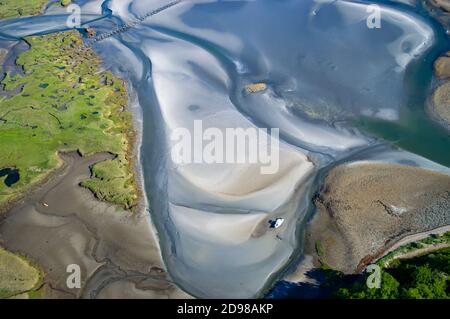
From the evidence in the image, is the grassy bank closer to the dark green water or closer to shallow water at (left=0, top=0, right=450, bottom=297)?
shallow water at (left=0, top=0, right=450, bottom=297)

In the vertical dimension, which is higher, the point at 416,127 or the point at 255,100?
the point at 255,100

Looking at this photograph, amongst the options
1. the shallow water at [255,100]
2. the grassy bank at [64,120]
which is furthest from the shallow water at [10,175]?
the shallow water at [255,100]

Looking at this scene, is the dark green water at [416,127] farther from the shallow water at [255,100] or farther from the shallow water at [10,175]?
the shallow water at [10,175]

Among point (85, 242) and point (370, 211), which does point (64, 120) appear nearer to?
point (85, 242)

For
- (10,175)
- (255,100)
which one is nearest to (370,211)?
(255,100)

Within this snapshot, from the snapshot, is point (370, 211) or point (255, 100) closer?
point (370, 211)
